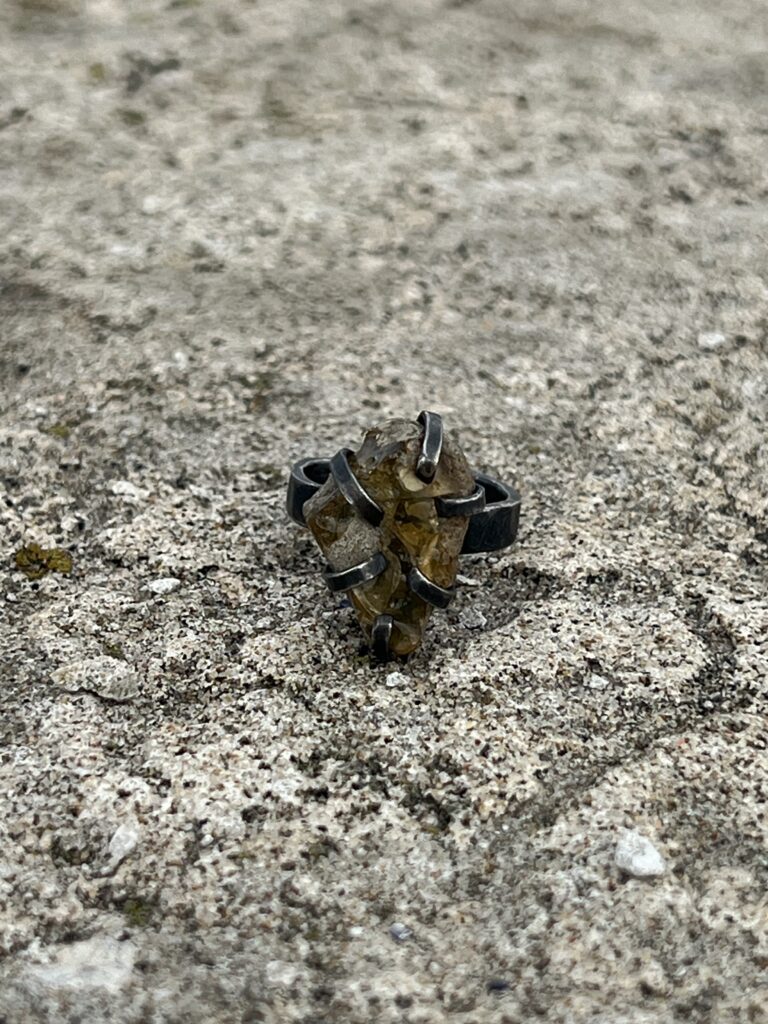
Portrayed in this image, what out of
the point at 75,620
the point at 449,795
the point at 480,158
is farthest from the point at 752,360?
the point at 75,620

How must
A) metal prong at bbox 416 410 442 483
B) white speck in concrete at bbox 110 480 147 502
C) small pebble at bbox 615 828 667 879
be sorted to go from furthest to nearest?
1. white speck in concrete at bbox 110 480 147 502
2. metal prong at bbox 416 410 442 483
3. small pebble at bbox 615 828 667 879

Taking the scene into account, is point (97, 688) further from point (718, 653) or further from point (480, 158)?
point (480, 158)

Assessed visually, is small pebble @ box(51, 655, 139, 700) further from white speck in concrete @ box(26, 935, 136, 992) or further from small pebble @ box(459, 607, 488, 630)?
small pebble @ box(459, 607, 488, 630)

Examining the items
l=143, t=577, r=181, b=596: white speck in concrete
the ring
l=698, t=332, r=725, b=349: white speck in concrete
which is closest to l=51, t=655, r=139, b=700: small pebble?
l=143, t=577, r=181, b=596: white speck in concrete

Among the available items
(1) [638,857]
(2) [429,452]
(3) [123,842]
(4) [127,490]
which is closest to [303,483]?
(2) [429,452]

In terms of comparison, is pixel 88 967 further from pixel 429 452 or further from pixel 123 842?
pixel 429 452
